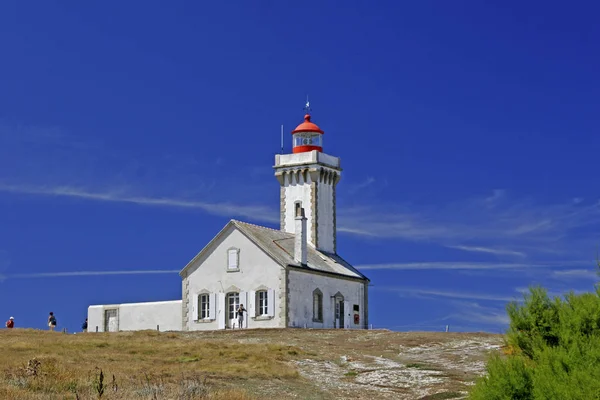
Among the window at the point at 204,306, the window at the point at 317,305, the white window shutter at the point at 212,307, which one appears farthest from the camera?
the window at the point at 204,306

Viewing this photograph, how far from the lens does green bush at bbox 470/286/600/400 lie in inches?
666

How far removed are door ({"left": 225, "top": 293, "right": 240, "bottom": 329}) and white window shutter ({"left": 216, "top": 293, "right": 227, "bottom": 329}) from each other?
0.19 metres

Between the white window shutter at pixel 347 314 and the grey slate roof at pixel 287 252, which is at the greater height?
the grey slate roof at pixel 287 252

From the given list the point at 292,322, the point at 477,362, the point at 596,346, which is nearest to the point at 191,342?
the point at 477,362

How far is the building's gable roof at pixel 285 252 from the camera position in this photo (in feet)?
154

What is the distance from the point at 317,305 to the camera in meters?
48.3

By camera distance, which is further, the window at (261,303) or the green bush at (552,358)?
the window at (261,303)

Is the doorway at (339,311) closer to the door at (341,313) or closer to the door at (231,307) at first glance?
the door at (341,313)

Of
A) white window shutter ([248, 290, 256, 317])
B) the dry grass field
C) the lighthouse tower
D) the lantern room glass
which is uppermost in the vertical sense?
the lantern room glass

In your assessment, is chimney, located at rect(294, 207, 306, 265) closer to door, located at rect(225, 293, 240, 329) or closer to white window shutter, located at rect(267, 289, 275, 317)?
white window shutter, located at rect(267, 289, 275, 317)

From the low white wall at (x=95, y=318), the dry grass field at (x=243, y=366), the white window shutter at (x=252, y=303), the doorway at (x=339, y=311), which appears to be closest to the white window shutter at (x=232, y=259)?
the white window shutter at (x=252, y=303)

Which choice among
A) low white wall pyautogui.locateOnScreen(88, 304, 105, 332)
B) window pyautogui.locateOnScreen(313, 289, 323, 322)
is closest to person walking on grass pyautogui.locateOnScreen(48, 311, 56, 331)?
low white wall pyautogui.locateOnScreen(88, 304, 105, 332)

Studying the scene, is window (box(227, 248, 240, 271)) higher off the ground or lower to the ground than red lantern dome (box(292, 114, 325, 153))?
lower

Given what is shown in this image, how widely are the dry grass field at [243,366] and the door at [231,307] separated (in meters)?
8.65
